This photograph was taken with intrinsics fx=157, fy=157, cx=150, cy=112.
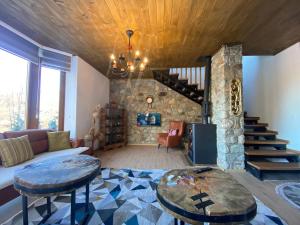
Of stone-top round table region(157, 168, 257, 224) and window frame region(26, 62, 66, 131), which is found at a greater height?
window frame region(26, 62, 66, 131)

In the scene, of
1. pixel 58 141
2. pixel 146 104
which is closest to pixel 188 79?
pixel 146 104

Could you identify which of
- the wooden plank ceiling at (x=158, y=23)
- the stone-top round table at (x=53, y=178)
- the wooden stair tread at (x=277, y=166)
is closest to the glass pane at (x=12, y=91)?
the wooden plank ceiling at (x=158, y=23)

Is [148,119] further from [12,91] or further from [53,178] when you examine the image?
[53,178]

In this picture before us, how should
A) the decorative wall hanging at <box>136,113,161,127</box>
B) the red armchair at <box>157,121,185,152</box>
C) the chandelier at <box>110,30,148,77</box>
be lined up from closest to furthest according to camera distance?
the chandelier at <box>110,30,148,77</box>
the red armchair at <box>157,121,185,152</box>
the decorative wall hanging at <box>136,113,161,127</box>

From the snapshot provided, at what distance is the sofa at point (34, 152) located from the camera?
1960 millimetres

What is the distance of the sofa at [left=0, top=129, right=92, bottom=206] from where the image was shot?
196cm

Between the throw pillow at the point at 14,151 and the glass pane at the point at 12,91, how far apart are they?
2.51ft

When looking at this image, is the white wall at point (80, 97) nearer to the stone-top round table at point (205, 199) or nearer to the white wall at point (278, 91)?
the stone-top round table at point (205, 199)

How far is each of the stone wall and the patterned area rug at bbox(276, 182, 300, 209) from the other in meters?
3.78

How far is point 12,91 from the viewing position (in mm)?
3244

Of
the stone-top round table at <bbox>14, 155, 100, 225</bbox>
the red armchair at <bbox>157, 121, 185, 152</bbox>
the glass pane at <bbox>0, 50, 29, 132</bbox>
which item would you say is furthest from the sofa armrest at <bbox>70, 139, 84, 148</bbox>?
the red armchair at <bbox>157, 121, 185, 152</bbox>

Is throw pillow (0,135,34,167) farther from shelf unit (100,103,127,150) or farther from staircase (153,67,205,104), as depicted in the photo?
staircase (153,67,205,104)

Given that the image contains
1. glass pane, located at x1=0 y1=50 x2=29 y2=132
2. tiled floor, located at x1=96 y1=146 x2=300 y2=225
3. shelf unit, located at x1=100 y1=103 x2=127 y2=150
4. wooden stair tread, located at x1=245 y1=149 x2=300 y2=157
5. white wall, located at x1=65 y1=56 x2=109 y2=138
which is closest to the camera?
tiled floor, located at x1=96 y1=146 x2=300 y2=225

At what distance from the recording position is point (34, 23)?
2.83 metres
